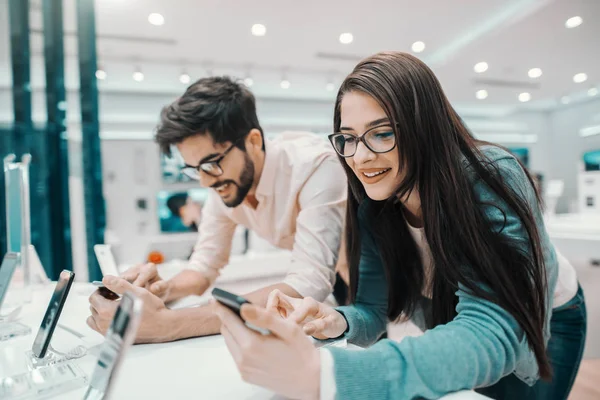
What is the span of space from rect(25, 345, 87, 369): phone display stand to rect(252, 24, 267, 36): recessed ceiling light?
367 cm

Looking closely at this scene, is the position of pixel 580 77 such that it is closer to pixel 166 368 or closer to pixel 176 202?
pixel 176 202

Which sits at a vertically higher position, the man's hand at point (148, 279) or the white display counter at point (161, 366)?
the man's hand at point (148, 279)

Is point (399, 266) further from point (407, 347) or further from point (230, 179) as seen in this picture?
point (230, 179)

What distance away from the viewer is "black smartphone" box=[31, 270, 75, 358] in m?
0.74

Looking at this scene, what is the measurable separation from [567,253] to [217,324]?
2328mm

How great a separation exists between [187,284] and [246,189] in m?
0.40

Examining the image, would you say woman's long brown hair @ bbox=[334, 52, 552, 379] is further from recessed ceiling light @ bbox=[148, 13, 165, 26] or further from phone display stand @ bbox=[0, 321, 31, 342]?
recessed ceiling light @ bbox=[148, 13, 165, 26]

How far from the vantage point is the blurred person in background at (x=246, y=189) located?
112 cm

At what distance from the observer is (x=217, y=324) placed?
91 cm

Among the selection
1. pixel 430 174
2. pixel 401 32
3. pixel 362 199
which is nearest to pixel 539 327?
pixel 430 174

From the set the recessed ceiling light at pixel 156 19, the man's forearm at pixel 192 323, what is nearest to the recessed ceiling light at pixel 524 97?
the recessed ceiling light at pixel 156 19

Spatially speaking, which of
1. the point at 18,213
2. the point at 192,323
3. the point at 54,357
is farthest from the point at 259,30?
the point at 54,357

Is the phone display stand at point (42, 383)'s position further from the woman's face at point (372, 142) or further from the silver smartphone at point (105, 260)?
the woman's face at point (372, 142)

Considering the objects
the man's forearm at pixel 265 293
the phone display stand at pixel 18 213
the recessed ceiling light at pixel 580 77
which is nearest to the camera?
the man's forearm at pixel 265 293
